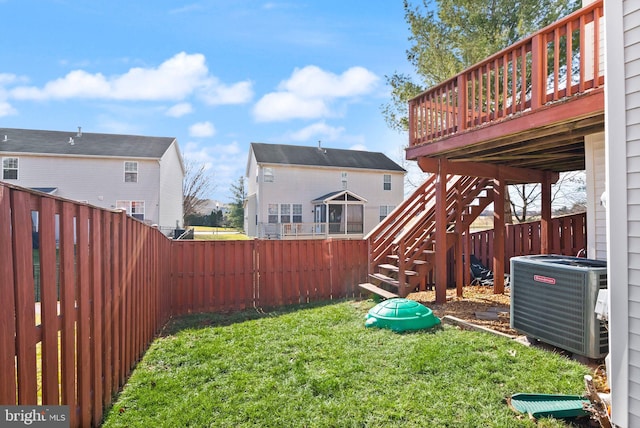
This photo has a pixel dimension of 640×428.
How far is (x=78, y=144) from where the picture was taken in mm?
18672

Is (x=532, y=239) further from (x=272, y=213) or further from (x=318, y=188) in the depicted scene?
(x=272, y=213)

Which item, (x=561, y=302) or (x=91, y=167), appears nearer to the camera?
(x=561, y=302)

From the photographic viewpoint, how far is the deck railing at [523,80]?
3492 millimetres

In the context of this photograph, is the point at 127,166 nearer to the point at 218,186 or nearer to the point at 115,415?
the point at 218,186

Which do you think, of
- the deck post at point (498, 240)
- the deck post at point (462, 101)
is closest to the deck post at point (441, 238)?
the deck post at point (462, 101)

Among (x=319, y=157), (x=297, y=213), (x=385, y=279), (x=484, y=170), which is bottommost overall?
Answer: (x=385, y=279)

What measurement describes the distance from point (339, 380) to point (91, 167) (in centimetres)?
1967

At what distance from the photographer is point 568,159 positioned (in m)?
6.26

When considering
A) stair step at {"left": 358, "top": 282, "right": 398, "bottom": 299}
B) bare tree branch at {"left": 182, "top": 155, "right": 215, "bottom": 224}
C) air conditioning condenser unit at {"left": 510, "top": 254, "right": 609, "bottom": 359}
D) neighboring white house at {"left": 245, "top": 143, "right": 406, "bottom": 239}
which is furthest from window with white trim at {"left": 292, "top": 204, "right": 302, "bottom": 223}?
air conditioning condenser unit at {"left": 510, "top": 254, "right": 609, "bottom": 359}

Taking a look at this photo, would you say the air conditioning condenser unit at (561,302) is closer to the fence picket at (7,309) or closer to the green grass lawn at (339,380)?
the green grass lawn at (339,380)

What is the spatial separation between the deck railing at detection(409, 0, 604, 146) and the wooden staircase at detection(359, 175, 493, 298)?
1527 millimetres

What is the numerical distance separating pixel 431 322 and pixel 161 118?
103 ft

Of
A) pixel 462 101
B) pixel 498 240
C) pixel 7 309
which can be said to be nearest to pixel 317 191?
pixel 498 240

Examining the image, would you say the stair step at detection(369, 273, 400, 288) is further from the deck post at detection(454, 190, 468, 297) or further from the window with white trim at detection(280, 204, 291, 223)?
the window with white trim at detection(280, 204, 291, 223)
